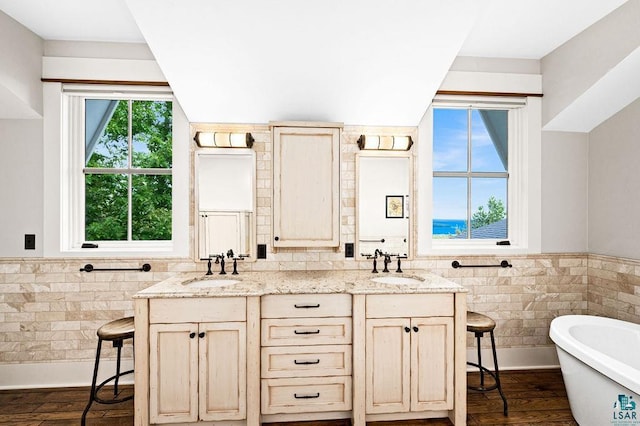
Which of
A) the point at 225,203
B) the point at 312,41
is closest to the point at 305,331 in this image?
the point at 225,203

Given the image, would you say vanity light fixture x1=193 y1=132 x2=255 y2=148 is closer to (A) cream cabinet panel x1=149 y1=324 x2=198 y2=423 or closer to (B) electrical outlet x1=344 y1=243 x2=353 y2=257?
(B) electrical outlet x1=344 y1=243 x2=353 y2=257

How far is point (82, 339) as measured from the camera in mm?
2738

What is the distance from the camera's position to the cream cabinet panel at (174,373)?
2129 mm

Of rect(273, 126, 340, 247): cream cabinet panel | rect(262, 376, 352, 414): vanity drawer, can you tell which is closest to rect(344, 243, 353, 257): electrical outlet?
rect(273, 126, 340, 247): cream cabinet panel

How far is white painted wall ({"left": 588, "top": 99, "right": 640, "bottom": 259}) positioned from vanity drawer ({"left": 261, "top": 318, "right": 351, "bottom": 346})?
7.64 ft

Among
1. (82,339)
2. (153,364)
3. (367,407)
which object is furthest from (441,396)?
(82,339)

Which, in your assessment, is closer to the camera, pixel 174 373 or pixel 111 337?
pixel 174 373

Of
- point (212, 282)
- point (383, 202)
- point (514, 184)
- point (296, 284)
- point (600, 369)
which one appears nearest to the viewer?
point (600, 369)

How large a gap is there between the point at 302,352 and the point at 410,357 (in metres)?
0.70

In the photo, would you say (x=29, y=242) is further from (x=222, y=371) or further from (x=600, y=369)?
(x=600, y=369)

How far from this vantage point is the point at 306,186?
106 inches

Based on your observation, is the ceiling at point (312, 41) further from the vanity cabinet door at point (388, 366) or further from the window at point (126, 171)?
the vanity cabinet door at point (388, 366)

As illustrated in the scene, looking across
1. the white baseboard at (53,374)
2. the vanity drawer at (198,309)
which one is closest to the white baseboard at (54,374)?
the white baseboard at (53,374)

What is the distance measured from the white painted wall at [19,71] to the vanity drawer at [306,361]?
99.4 inches
